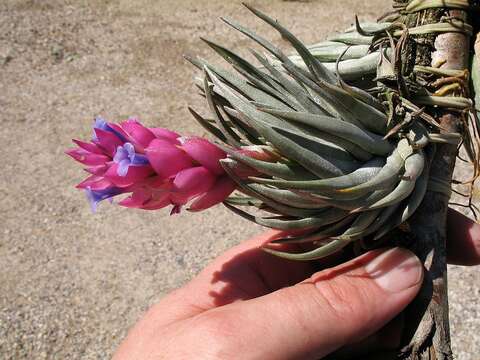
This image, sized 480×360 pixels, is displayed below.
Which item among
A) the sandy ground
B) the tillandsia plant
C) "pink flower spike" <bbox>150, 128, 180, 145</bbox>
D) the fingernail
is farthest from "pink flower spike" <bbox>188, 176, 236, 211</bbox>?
the sandy ground

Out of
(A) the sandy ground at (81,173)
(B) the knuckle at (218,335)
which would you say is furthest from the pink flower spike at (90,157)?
(A) the sandy ground at (81,173)

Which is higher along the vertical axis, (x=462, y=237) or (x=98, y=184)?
(x=98, y=184)

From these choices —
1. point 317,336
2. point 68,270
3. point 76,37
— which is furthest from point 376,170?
point 76,37

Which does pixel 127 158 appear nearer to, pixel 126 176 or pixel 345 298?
pixel 126 176

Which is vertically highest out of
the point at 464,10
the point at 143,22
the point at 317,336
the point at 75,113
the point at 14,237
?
the point at 464,10

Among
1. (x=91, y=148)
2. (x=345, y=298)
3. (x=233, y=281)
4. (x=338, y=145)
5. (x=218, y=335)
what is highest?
(x=338, y=145)

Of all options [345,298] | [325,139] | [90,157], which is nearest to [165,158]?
[90,157]

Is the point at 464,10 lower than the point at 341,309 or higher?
higher

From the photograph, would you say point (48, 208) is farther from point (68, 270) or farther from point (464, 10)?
point (464, 10)
